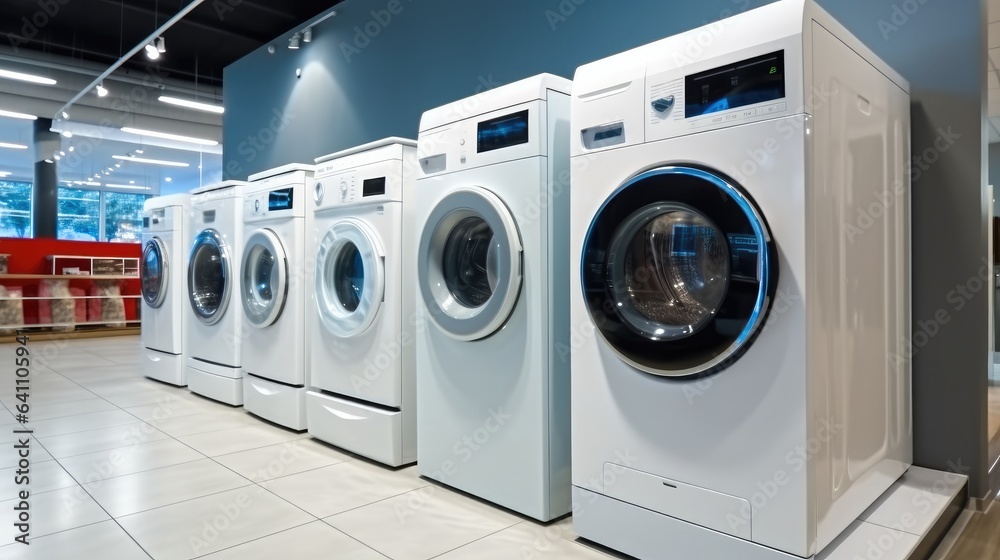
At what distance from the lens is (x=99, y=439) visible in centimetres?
317

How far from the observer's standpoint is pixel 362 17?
4461 millimetres

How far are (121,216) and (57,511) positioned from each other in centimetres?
1463

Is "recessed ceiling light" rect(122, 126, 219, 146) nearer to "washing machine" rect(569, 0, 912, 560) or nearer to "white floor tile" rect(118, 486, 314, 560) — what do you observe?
"white floor tile" rect(118, 486, 314, 560)

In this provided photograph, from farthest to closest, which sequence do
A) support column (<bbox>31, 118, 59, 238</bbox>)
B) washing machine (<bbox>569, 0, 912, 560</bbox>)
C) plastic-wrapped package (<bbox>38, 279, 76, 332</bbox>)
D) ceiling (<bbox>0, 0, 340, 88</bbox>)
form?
support column (<bbox>31, 118, 59, 238</bbox>), plastic-wrapped package (<bbox>38, 279, 76, 332</bbox>), ceiling (<bbox>0, 0, 340, 88</bbox>), washing machine (<bbox>569, 0, 912, 560</bbox>)

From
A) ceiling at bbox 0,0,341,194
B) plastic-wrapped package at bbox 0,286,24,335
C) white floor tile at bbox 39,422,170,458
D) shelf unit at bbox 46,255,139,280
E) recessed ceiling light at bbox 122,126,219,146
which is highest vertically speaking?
ceiling at bbox 0,0,341,194

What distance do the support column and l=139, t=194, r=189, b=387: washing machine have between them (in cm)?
670

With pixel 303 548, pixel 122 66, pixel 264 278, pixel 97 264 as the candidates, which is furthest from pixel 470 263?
pixel 122 66

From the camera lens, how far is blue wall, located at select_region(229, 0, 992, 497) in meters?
2.03

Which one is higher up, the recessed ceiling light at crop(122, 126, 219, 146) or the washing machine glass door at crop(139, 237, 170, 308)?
the recessed ceiling light at crop(122, 126, 219, 146)

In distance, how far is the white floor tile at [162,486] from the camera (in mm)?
2277

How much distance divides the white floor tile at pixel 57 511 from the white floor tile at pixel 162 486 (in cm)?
4

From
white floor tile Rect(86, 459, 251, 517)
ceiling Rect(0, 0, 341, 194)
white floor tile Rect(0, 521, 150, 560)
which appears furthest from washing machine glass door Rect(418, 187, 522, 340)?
ceiling Rect(0, 0, 341, 194)

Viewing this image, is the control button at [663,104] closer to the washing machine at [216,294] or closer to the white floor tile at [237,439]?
the white floor tile at [237,439]

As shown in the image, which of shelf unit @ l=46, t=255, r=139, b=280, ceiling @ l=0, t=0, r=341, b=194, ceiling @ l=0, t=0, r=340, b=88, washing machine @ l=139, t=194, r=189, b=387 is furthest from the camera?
shelf unit @ l=46, t=255, r=139, b=280
